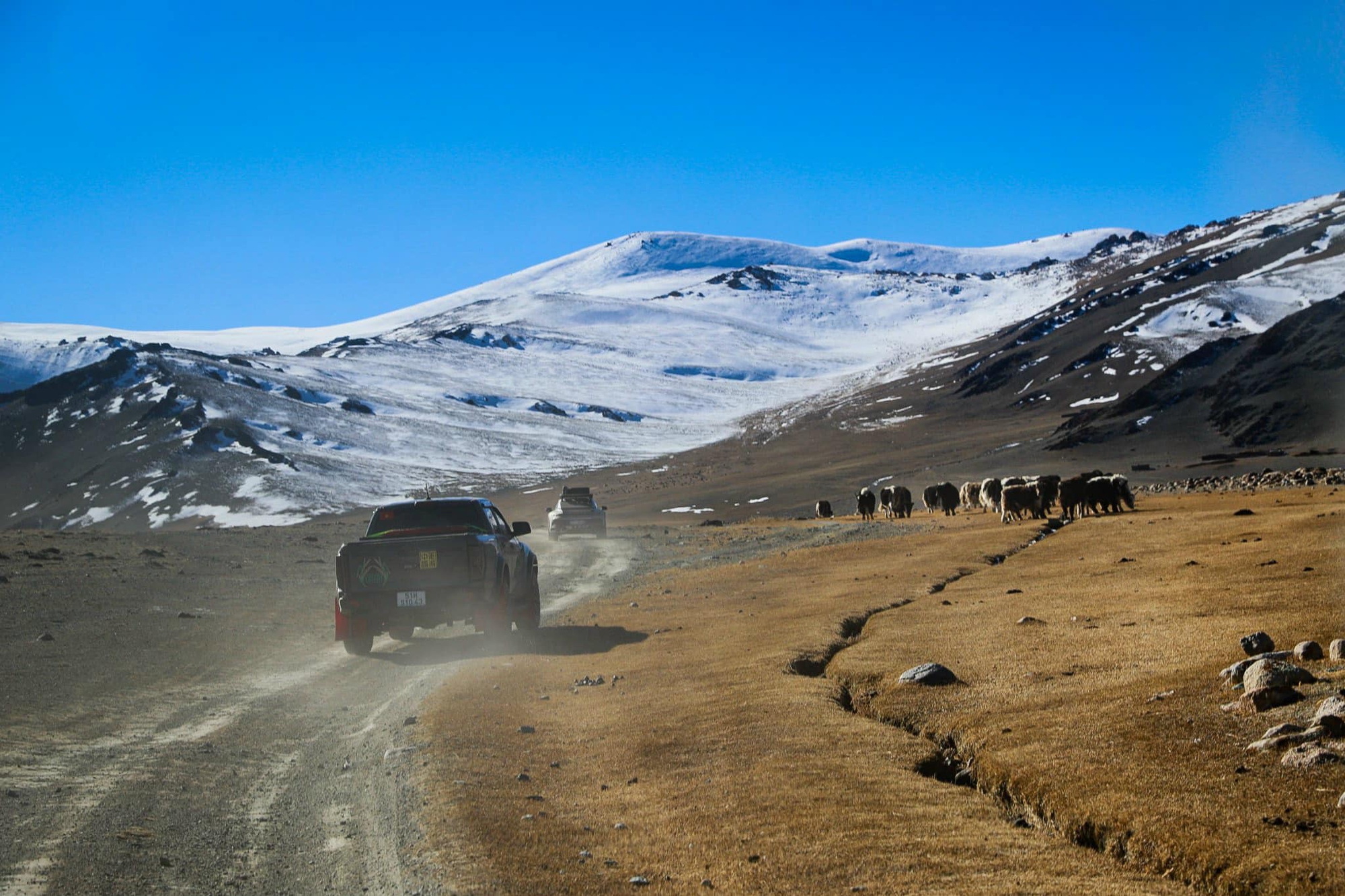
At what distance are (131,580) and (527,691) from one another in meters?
16.6

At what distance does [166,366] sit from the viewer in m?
182

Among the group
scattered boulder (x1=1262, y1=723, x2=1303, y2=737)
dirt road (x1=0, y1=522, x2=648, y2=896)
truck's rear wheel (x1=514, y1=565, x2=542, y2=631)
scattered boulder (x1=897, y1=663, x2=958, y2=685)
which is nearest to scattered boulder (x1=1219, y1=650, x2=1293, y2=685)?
scattered boulder (x1=1262, y1=723, x2=1303, y2=737)

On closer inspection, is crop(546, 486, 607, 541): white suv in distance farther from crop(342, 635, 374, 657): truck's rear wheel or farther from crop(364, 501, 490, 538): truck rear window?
crop(342, 635, 374, 657): truck's rear wheel

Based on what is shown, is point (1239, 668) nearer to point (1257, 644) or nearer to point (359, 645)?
point (1257, 644)

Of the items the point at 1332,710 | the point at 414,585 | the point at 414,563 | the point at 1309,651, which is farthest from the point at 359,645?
the point at 1332,710

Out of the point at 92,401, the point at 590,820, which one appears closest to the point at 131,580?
the point at 590,820

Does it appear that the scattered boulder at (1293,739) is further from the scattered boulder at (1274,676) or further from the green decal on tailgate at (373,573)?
the green decal on tailgate at (373,573)

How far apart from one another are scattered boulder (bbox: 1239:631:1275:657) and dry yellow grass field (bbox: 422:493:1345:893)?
27 centimetres

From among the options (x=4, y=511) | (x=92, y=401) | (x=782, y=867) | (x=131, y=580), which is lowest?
(x=782, y=867)

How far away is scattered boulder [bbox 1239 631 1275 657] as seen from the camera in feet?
33.8

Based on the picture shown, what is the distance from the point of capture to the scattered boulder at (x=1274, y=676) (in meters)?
8.41

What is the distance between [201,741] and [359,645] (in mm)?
6454

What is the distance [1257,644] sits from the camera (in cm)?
1032

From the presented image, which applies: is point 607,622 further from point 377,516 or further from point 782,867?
point 782,867
